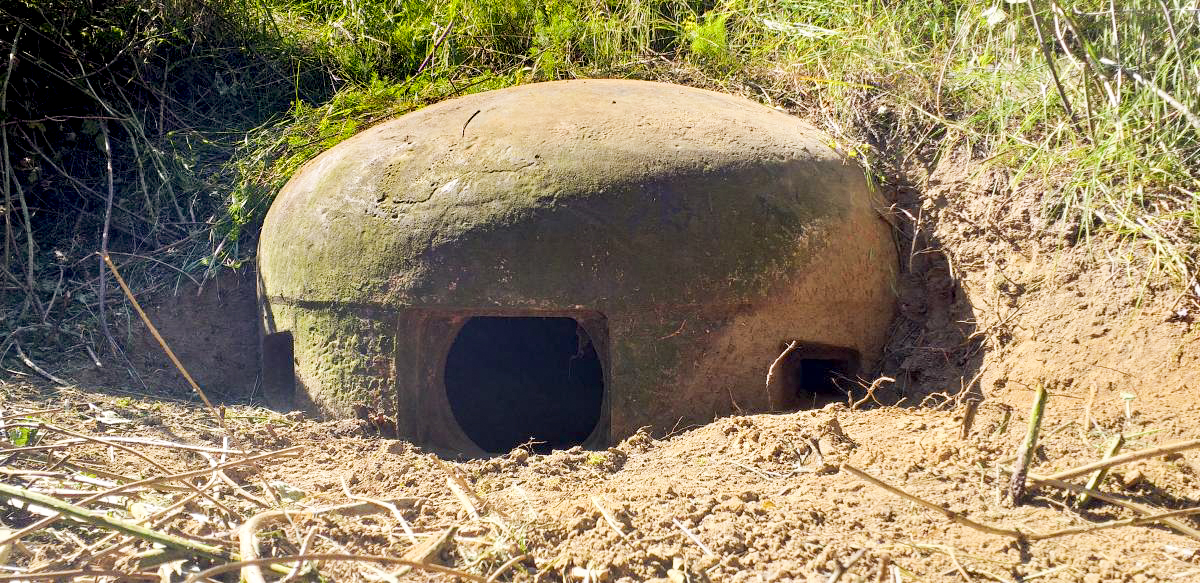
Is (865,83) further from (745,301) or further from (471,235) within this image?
(471,235)

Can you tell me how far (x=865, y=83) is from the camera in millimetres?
4648

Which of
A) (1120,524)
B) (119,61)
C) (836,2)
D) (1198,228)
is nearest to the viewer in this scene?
(1120,524)

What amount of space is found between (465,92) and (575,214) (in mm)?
2126

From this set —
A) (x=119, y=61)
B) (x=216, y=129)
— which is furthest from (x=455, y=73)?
(x=119, y=61)

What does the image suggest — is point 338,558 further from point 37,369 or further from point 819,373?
point 37,369

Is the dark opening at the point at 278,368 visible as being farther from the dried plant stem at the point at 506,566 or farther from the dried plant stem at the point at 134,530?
the dried plant stem at the point at 506,566

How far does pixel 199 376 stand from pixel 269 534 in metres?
2.24

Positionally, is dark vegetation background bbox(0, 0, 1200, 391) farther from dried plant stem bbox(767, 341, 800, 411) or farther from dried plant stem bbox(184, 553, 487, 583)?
dried plant stem bbox(184, 553, 487, 583)

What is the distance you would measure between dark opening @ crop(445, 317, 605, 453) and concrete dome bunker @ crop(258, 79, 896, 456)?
3.78ft

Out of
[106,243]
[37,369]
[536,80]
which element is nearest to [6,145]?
[106,243]

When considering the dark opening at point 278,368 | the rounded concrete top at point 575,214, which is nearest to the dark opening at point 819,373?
the rounded concrete top at point 575,214

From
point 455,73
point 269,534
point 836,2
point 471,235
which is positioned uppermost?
point 836,2

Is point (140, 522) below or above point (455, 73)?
below

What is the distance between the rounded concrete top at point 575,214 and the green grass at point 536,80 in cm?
72
